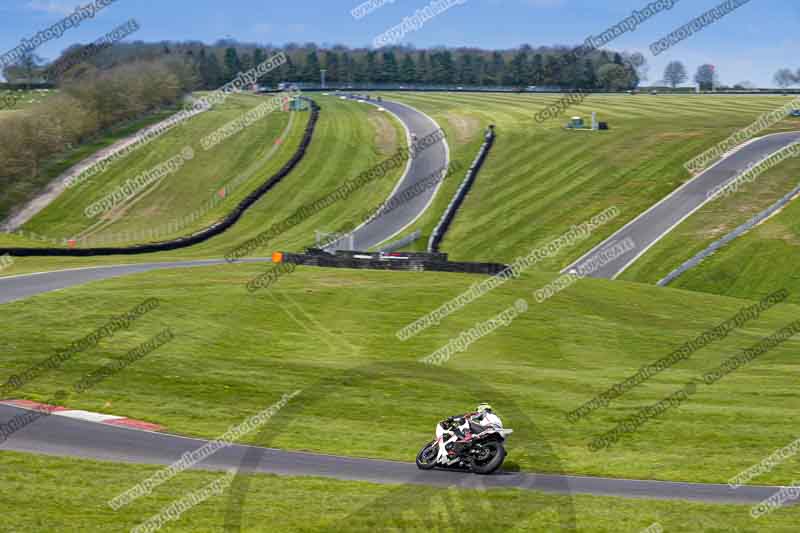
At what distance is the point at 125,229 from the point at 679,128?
181ft

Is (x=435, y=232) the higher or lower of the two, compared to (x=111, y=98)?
lower

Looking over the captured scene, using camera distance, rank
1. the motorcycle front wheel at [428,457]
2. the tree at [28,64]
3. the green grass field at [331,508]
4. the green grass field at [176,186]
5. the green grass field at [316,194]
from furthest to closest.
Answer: the tree at [28,64]
the green grass field at [176,186]
the green grass field at [316,194]
the motorcycle front wheel at [428,457]
the green grass field at [331,508]

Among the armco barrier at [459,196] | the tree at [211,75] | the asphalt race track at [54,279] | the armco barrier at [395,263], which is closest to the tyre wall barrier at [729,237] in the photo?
Answer: the armco barrier at [395,263]

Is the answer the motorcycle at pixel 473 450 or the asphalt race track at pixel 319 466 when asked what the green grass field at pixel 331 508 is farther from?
the motorcycle at pixel 473 450

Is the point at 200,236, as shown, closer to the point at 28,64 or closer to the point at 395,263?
the point at 395,263

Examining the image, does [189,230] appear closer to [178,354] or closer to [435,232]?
[435,232]

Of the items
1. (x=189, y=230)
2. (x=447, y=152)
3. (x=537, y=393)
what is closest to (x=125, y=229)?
(x=189, y=230)

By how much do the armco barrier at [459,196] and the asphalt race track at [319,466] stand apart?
47061 millimetres

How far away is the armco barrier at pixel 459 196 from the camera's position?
71.8 metres

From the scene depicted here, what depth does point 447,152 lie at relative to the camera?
9831 centimetres

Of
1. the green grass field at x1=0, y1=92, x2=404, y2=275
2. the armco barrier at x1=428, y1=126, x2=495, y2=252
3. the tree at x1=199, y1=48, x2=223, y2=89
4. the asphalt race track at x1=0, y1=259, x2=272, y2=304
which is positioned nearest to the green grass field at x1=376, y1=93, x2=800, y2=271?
the armco barrier at x1=428, y1=126, x2=495, y2=252

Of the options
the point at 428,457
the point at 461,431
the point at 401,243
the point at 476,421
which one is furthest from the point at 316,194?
the point at 461,431

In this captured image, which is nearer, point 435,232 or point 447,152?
point 435,232

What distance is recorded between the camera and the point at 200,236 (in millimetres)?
71562
